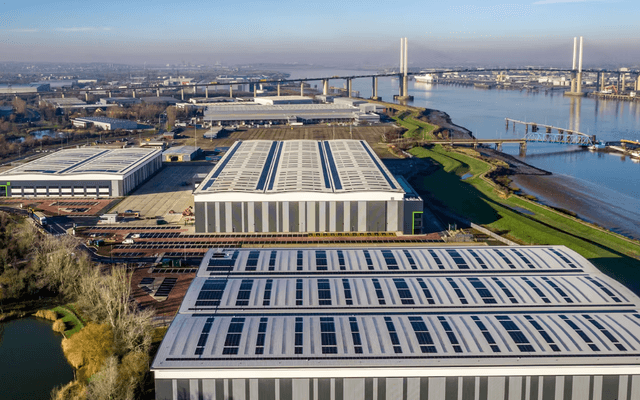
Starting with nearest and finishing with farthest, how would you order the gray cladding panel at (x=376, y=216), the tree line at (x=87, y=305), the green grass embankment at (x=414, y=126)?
the tree line at (x=87, y=305), the gray cladding panel at (x=376, y=216), the green grass embankment at (x=414, y=126)

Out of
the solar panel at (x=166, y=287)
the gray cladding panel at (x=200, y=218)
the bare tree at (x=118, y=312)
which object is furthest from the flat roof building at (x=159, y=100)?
the bare tree at (x=118, y=312)

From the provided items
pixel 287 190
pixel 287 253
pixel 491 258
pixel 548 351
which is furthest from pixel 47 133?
pixel 548 351

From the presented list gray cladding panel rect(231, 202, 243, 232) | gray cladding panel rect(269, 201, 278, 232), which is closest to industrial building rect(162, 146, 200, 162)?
gray cladding panel rect(231, 202, 243, 232)

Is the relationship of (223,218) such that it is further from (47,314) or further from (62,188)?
(62,188)

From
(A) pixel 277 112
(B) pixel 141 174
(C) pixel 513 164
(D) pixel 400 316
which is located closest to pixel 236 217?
(B) pixel 141 174

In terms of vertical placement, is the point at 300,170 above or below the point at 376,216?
above

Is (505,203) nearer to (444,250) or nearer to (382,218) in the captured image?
(382,218)

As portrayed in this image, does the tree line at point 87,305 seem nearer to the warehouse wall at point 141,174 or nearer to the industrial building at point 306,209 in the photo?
the industrial building at point 306,209
